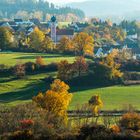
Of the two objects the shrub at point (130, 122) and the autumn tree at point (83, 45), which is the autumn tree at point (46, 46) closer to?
the autumn tree at point (83, 45)

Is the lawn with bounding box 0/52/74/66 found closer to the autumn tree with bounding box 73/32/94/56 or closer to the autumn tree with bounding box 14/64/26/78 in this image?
the autumn tree with bounding box 73/32/94/56

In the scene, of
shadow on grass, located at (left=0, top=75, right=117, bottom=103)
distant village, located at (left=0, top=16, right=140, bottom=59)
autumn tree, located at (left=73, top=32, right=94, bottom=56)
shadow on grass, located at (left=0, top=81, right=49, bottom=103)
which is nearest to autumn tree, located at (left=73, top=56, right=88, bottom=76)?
shadow on grass, located at (left=0, top=75, right=117, bottom=103)

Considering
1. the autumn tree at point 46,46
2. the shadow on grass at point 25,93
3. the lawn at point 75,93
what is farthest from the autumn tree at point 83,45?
the shadow on grass at point 25,93

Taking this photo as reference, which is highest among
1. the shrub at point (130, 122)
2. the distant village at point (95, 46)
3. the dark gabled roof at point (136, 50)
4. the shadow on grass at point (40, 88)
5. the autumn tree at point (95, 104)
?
the shrub at point (130, 122)

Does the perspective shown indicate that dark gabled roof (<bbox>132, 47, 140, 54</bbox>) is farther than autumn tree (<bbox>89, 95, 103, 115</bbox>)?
Yes

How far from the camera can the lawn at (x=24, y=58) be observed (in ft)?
299

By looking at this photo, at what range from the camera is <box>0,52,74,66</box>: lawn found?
9106 cm

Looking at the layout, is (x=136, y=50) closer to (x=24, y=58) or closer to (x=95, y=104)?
(x=24, y=58)

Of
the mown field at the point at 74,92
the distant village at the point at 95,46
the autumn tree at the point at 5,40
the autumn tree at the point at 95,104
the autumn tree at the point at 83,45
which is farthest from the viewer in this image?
the distant village at the point at 95,46

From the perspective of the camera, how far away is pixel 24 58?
312 feet

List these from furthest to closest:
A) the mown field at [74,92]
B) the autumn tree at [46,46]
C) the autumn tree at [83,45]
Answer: the autumn tree at [46,46] < the autumn tree at [83,45] < the mown field at [74,92]

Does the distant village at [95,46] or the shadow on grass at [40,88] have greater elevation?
the shadow on grass at [40,88]

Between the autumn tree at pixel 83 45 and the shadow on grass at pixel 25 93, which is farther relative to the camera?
the autumn tree at pixel 83 45

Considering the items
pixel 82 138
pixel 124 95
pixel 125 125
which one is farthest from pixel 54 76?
pixel 82 138
